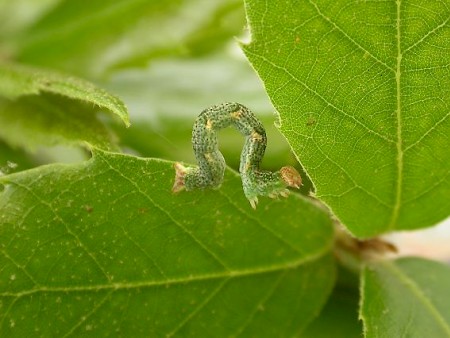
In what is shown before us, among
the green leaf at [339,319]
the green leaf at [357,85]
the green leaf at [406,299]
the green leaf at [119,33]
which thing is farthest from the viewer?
the green leaf at [119,33]

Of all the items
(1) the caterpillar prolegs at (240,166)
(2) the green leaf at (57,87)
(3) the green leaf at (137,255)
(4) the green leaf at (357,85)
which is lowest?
(3) the green leaf at (137,255)

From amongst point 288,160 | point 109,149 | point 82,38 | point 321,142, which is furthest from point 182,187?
point 82,38

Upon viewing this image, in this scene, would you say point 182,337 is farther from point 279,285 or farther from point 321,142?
point 321,142

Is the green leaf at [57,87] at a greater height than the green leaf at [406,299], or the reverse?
the green leaf at [406,299]

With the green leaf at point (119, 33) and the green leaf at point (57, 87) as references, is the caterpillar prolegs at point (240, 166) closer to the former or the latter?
the green leaf at point (57, 87)

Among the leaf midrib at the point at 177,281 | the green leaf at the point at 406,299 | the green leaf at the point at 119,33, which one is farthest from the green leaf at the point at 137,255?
the green leaf at the point at 119,33

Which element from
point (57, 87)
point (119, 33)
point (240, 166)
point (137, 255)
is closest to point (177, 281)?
point (137, 255)
